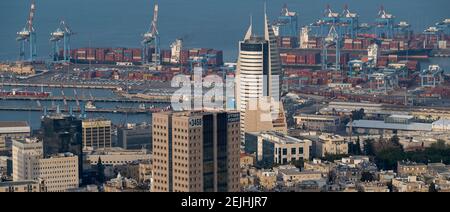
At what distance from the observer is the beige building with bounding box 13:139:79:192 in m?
8.70

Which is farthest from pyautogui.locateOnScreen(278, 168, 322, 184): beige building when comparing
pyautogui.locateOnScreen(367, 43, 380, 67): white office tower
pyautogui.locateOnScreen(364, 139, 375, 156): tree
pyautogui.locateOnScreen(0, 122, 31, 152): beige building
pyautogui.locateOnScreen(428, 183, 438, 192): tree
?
pyautogui.locateOnScreen(367, 43, 380, 67): white office tower

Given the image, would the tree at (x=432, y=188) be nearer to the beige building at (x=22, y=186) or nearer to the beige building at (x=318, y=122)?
the beige building at (x=22, y=186)

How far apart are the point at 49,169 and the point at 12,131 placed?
308 centimetres

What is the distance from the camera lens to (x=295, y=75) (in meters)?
17.8

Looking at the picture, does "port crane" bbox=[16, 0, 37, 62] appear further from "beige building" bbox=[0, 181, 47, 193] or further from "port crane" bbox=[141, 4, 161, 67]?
"beige building" bbox=[0, 181, 47, 193]

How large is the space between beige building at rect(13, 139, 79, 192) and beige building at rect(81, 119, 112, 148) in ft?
7.01

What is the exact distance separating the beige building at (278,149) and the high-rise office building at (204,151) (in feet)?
13.3

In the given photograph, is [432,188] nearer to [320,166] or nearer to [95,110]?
[320,166]

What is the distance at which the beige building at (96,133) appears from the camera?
11.3 meters

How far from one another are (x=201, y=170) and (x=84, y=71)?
13.2 metres

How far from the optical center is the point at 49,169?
28.9 ft

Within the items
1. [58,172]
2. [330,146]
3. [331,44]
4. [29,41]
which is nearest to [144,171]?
[58,172]

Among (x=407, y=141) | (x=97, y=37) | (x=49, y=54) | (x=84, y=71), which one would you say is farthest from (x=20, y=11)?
(x=407, y=141)
